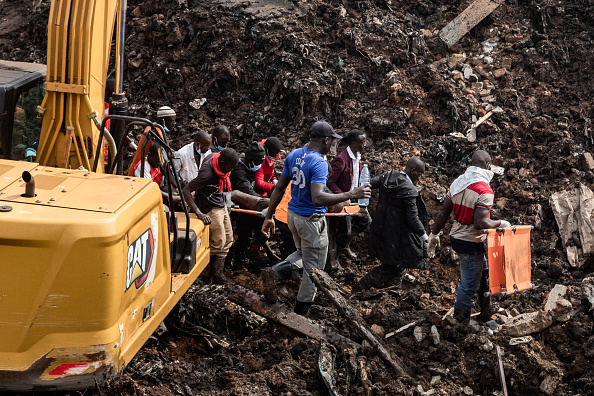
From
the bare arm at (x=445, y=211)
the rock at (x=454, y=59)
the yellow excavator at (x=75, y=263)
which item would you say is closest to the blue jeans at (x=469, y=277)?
the bare arm at (x=445, y=211)

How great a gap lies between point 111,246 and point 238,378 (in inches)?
65.2

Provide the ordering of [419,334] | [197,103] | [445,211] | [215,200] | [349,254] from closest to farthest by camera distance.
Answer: [419,334], [445,211], [215,200], [349,254], [197,103]

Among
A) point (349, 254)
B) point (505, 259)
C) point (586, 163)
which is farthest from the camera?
point (586, 163)

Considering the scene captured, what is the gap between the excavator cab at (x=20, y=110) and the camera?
16.9ft

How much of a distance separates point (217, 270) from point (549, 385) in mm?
3482

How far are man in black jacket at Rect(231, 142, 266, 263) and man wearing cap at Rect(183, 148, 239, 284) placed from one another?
611mm

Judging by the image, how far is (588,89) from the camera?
10125mm

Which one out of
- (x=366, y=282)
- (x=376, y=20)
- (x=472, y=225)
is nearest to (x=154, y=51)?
(x=376, y=20)

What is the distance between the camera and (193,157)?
6.92 m

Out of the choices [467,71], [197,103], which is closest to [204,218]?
[197,103]

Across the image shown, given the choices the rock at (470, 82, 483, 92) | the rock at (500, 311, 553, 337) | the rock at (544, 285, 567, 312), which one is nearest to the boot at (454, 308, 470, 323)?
the rock at (500, 311, 553, 337)

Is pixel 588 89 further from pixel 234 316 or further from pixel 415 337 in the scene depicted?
pixel 234 316

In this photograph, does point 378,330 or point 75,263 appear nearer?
point 75,263

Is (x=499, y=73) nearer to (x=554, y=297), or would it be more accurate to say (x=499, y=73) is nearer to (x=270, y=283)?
(x=554, y=297)
